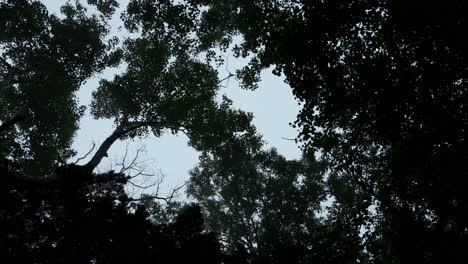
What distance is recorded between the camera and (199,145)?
16656 millimetres

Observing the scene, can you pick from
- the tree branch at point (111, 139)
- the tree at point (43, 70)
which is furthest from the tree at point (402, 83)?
the tree at point (43, 70)

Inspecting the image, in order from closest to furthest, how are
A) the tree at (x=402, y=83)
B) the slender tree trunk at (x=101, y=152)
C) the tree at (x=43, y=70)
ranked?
the tree at (x=402, y=83), the slender tree trunk at (x=101, y=152), the tree at (x=43, y=70)

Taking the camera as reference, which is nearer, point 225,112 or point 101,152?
point 101,152

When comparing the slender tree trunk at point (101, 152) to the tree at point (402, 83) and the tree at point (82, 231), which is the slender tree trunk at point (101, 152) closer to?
the tree at point (82, 231)

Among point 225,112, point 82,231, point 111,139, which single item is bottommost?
point 82,231

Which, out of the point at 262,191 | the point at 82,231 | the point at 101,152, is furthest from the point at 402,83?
the point at 262,191

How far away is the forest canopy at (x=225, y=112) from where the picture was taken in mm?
6645

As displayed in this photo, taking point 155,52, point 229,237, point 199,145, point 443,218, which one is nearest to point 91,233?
point 443,218

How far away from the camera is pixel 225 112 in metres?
17.3

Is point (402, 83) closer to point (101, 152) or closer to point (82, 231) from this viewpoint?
point (82, 231)

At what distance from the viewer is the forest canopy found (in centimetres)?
664

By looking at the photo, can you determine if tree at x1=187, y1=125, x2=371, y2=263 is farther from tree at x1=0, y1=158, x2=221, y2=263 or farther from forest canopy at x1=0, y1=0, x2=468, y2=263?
tree at x1=0, y1=158, x2=221, y2=263

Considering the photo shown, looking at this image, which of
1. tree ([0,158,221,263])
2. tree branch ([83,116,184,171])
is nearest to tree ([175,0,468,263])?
tree ([0,158,221,263])

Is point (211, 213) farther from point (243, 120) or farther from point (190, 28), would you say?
point (190, 28)
